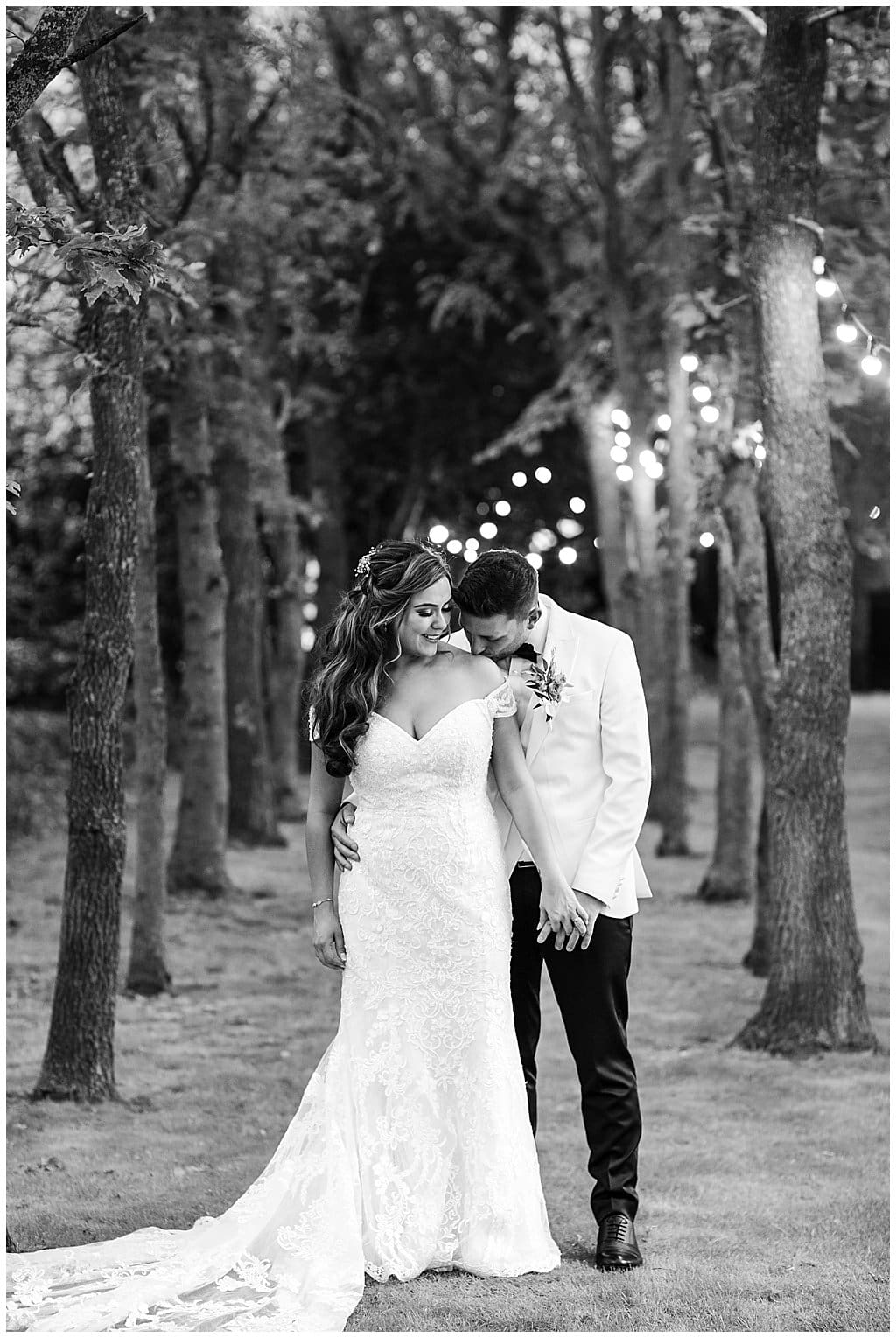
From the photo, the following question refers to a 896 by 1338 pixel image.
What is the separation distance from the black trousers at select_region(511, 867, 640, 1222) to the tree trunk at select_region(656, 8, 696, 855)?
33.8ft

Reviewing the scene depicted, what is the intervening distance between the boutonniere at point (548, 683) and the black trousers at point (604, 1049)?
59cm

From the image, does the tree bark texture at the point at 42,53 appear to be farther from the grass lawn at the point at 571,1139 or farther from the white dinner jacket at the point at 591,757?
the grass lawn at the point at 571,1139

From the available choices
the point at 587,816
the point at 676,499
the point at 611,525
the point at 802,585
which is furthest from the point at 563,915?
the point at 611,525

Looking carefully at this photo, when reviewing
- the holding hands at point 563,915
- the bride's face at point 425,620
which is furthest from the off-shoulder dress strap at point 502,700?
the holding hands at point 563,915

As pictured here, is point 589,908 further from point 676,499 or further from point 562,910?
point 676,499

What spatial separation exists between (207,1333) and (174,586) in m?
21.8

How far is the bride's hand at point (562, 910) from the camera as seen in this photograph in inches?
186

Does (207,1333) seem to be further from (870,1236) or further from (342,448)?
(342,448)

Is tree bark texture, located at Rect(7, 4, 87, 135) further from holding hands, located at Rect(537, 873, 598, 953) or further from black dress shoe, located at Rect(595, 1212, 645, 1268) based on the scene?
black dress shoe, located at Rect(595, 1212, 645, 1268)

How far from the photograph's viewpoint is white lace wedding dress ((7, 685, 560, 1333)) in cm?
441

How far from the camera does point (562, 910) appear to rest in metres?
4.71

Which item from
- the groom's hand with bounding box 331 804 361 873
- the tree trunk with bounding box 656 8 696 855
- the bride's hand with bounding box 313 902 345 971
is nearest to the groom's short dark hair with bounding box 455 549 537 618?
the groom's hand with bounding box 331 804 361 873

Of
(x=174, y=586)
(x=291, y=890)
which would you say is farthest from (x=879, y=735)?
(x=291, y=890)

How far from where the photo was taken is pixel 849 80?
9938mm
